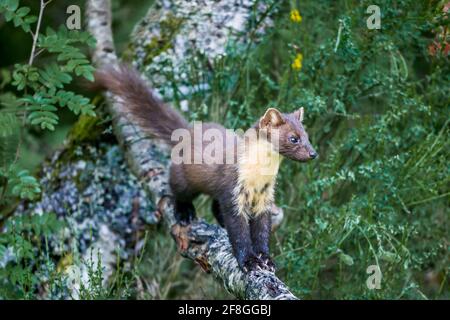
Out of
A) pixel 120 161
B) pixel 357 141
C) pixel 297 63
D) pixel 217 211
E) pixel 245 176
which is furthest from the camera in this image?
pixel 120 161

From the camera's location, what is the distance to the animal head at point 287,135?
4.77 metres

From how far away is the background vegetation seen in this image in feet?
17.7

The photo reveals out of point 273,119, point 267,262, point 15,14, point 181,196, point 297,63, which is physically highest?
point 15,14

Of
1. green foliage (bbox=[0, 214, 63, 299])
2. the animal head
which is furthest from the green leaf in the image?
the animal head

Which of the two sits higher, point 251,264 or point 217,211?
point 217,211

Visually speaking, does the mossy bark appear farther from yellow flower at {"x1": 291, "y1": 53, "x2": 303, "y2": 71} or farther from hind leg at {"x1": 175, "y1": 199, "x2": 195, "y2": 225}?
yellow flower at {"x1": 291, "y1": 53, "x2": 303, "y2": 71}

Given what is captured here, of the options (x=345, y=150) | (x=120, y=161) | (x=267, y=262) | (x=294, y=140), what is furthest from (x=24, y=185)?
(x=345, y=150)

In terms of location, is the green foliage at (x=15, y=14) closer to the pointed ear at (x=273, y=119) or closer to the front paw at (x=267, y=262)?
the pointed ear at (x=273, y=119)

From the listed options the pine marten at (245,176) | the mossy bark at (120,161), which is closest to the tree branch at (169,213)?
the mossy bark at (120,161)

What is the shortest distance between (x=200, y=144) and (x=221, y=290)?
1358 mm

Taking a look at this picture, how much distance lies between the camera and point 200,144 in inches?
215

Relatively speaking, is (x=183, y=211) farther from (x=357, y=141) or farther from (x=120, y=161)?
(x=357, y=141)

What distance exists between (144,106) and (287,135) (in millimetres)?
1389

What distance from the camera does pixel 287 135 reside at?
4816 mm
